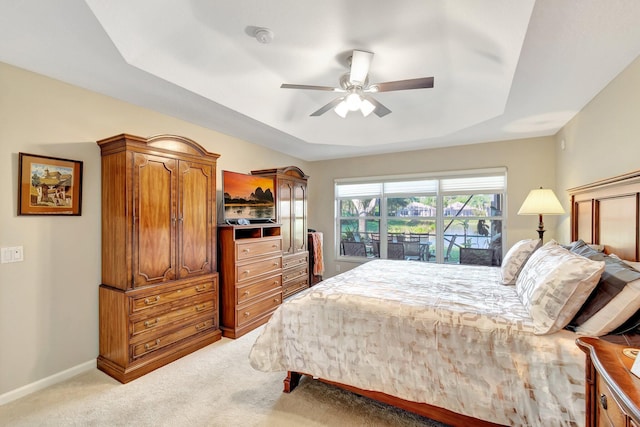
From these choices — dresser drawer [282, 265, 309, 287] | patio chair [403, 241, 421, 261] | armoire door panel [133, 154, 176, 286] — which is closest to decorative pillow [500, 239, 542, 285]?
patio chair [403, 241, 421, 261]

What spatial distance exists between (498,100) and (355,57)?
173 cm

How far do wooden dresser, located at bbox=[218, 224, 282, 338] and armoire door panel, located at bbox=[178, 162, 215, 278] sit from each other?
22cm

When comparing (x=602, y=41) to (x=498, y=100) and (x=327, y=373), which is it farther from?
(x=327, y=373)

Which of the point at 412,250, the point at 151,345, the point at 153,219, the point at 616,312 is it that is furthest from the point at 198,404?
the point at 412,250

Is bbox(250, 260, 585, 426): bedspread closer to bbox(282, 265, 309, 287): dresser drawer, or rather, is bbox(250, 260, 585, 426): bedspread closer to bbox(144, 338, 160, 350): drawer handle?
bbox(144, 338, 160, 350): drawer handle

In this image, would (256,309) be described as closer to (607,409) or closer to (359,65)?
(359,65)

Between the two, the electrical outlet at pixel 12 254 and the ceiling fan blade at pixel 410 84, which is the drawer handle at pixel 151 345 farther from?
the ceiling fan blade at pixel 410 84

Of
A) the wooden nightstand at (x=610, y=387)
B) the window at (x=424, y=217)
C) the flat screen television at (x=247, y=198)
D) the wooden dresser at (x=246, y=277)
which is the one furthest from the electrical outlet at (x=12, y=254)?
the window at (x=424, y=217)

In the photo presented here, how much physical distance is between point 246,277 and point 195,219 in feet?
3.03

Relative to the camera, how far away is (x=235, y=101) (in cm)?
299

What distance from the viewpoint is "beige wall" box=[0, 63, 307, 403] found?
217 centimetres

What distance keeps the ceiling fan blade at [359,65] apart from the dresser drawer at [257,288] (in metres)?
2.52

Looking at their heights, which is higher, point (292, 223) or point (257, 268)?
point (292, 223)

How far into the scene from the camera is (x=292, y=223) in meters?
4.52
